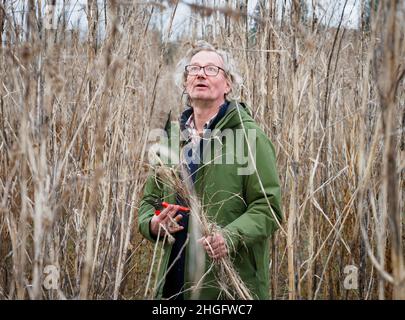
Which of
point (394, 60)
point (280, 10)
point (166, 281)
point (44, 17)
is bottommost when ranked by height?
point (166, 281)

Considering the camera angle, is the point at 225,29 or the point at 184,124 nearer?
the point at 184,124

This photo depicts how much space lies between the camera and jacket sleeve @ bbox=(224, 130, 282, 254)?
3.68 feet

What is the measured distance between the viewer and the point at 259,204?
3.91ft

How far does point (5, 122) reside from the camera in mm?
1099

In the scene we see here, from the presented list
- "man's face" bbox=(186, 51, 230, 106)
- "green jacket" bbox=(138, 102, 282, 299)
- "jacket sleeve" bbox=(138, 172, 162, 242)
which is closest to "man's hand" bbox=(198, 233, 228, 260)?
"green jacket" bbox=(138, 102, 282, 299)

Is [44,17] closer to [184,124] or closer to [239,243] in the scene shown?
[184,124]

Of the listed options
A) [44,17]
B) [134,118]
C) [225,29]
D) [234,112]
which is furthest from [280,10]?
[44,17]

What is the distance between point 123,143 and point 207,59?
35cm

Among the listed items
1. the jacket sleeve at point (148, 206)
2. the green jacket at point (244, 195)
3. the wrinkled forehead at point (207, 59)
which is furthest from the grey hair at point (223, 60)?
the jacket sleeve at point (148, 206)

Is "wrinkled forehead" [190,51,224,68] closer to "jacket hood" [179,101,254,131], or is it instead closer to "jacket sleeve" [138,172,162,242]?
"jacket hood" [179,101,254,131]

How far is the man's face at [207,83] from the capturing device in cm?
127

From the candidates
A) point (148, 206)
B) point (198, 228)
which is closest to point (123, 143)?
point (148, 206)
